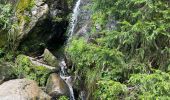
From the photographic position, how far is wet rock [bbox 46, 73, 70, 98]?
8273 millimetres

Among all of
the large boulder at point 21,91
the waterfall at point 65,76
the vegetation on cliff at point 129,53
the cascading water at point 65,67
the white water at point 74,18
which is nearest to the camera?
the vegetation on cliff at point 129,53

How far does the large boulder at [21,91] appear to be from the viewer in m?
7.10

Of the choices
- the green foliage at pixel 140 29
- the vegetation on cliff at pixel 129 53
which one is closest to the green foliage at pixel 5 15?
the vegetation on cliff at pixel 129 53

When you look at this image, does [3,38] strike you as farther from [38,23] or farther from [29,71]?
[29,71]

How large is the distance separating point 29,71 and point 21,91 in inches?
71.0

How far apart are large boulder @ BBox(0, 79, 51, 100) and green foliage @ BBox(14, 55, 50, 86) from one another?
1.13 metres

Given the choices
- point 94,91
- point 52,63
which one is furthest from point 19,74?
point 94,91

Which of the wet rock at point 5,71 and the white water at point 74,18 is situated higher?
the white water at point 74,18

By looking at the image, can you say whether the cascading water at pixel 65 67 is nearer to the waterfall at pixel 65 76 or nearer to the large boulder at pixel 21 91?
the waterfall at pixel 65 76

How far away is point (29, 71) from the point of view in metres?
9.06

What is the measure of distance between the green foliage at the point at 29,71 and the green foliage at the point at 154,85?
3684 millimetres

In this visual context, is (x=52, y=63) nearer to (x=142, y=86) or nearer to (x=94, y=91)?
(x=94, y=91)

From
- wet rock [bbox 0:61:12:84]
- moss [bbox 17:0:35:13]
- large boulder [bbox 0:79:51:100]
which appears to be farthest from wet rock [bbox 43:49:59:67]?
large boulder [bbox 0:79:51:100]

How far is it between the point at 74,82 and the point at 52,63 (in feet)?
4.17
